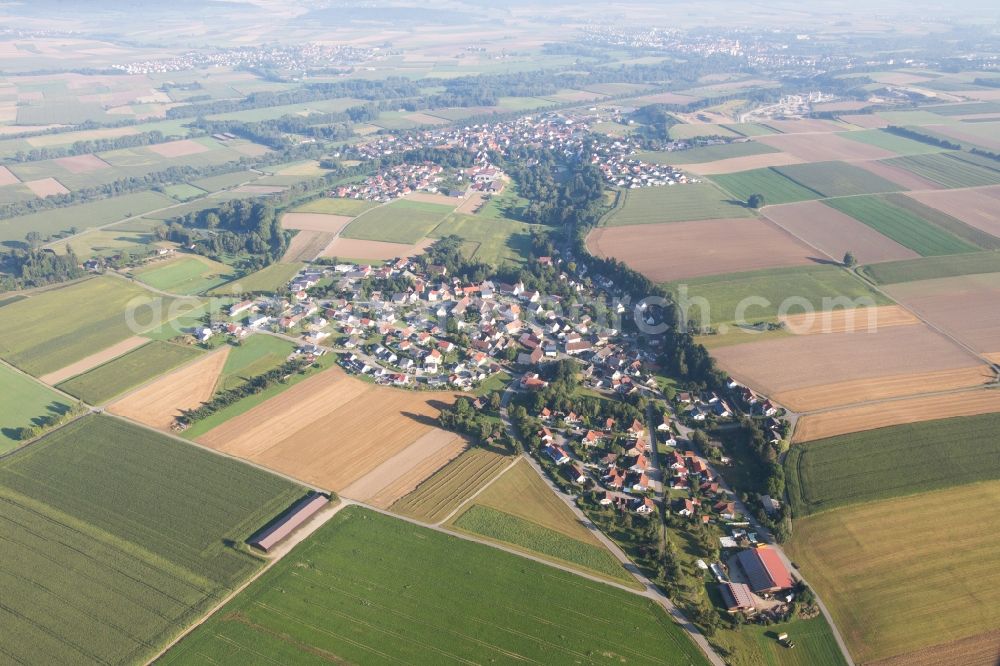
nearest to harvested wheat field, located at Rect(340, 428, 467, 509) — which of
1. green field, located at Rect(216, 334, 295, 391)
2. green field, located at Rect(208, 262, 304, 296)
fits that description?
green field, located at Rect(216, 334, 295, 391)

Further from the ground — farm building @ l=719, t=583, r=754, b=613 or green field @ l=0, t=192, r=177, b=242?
green field @ l=0, t=192, r=177, b=242

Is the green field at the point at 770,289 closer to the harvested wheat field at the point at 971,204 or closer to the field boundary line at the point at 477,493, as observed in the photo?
the field boundary line at the point at 477,493

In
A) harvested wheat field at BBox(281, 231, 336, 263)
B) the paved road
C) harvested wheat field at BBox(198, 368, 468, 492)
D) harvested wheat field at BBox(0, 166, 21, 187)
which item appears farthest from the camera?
harvested wheat field at BBox(0, 166, 21, 187)

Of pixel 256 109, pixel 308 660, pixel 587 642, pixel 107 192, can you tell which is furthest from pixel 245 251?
pixel 256 109

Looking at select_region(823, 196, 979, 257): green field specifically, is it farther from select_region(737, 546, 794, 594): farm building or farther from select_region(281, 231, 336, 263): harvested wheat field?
select_region(281, 231, 336, 263): harvested wheat field

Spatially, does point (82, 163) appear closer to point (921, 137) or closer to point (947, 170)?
point (947, 170)

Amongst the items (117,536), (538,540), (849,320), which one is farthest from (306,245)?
(849,320)

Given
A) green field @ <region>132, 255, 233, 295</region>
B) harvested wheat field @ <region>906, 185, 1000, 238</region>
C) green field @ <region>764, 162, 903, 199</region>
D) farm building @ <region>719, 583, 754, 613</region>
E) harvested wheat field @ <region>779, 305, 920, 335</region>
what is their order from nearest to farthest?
farm building @ <region>719, 583, 754, 613</region>, harvested wheat field @ <region>779, 305, 920, 335</region>, green field @ <region>132, 255, 233, 295</region>, harvested wheat field @ <region>906, 185, 1000, 238</region>, green field @ <region>764, 162, 903, 199</region>

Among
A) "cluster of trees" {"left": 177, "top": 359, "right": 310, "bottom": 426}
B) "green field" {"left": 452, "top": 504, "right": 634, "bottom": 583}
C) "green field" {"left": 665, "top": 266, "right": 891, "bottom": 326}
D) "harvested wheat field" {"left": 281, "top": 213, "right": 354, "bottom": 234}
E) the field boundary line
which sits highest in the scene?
"harvested wheat field" {"left": 281, "top": 213, "right": 354, "bottom": 234}
